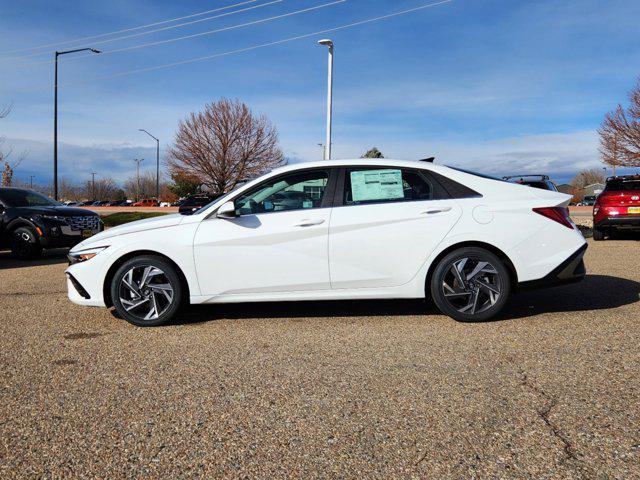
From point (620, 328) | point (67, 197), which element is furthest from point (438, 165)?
point (67, 197)

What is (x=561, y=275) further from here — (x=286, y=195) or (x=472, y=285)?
(x=286, y=195)

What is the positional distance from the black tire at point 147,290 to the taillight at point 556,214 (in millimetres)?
3420

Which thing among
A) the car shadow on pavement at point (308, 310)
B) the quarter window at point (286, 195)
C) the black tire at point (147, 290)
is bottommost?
the car shadow on pavement at point (308, 310)

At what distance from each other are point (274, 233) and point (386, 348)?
1470 mm

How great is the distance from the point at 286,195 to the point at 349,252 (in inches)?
32.3

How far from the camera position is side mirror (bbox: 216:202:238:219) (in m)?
4.67

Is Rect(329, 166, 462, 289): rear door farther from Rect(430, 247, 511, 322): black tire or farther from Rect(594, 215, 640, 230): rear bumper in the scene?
Rect(594, 215, 640, 230): rear bumper

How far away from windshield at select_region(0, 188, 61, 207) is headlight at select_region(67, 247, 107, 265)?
6975 mm

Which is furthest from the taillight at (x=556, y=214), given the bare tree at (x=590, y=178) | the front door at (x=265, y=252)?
the bare tree at (x=590, y=178)

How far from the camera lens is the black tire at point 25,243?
1013 cm

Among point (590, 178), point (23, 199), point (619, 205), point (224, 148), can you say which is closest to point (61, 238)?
point (23, 199)

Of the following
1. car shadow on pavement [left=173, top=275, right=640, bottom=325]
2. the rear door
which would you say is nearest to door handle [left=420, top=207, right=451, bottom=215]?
the rear door

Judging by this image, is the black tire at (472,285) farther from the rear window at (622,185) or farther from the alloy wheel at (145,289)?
the rear window at (622,185)

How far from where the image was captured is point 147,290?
4.74m
